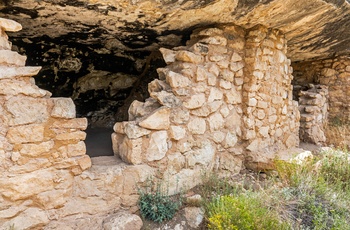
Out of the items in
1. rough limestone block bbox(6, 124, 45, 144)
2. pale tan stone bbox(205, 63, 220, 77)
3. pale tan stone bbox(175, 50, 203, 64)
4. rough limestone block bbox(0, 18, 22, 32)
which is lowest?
rough limestone block bbox(6, 124, 45, 144)

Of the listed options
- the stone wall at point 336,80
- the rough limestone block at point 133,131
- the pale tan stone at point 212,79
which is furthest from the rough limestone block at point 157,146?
the stone wall at point 336,80

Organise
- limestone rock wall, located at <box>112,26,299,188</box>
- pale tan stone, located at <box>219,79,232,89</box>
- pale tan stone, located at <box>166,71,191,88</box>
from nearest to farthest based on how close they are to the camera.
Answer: limestone rock wall, located at <box>112,26,299,188</box> < pale tan stone, located at <box>166,71,191,88</box> < pale tan stone, located at <box>219,79,232,89</box>

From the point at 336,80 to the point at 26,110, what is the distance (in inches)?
242

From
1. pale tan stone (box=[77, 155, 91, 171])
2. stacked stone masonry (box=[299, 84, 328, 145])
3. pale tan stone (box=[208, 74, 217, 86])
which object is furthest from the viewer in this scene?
stacked stone masonry (box=[299, 84, 328, 145])

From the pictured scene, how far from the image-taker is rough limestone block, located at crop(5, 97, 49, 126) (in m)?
2.05

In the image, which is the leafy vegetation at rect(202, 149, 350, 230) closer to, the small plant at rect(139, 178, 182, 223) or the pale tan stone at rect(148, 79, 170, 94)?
the small plant at rect(139, 178, 182, 223)

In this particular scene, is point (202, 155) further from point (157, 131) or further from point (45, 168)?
point (45, 168)

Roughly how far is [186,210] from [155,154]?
23.4 inches

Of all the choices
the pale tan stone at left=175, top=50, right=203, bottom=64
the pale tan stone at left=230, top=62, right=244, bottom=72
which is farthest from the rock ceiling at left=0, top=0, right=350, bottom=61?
the pale tan stone at left=230, top=62, right=244, bottom=72

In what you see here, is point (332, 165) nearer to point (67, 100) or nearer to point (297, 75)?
point (67, 100)

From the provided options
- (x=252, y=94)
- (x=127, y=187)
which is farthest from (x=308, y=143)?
(x=127, y=187)

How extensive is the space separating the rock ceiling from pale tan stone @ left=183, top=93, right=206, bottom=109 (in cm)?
81

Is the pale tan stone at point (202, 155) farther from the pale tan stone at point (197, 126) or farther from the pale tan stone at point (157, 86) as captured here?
the pale tan stone at point (157, 86)

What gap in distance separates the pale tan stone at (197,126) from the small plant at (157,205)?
69cm
